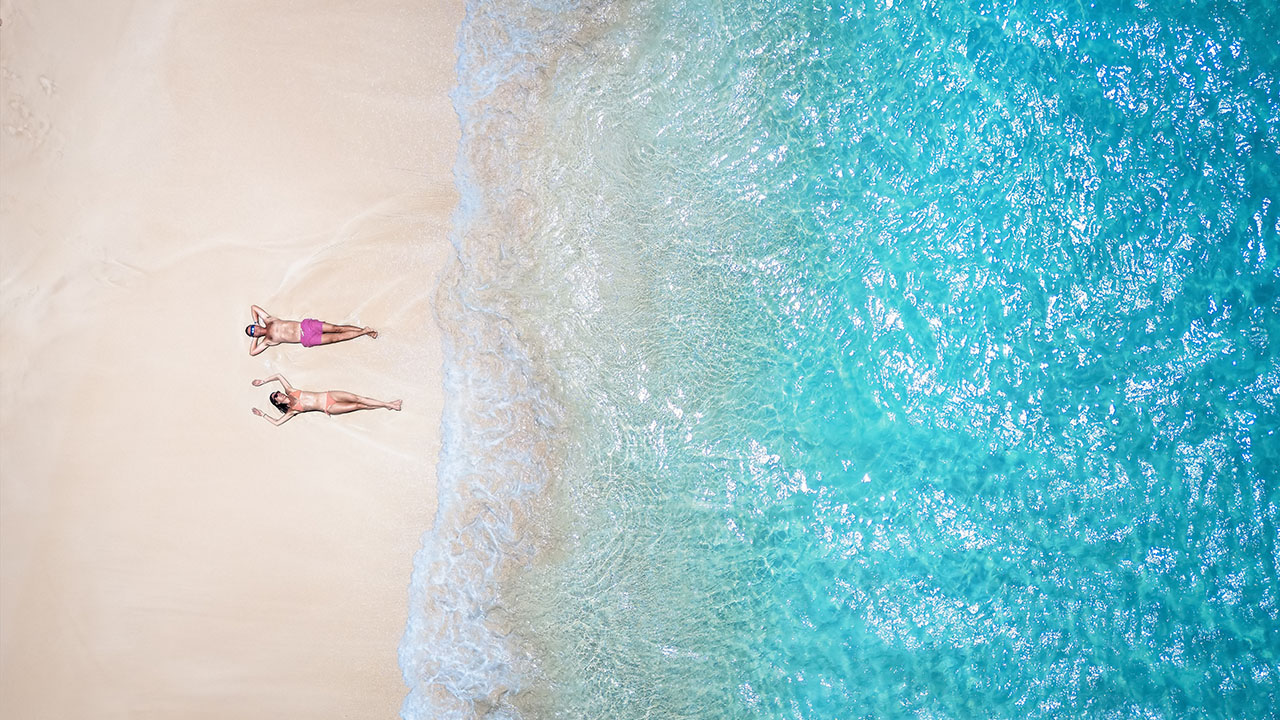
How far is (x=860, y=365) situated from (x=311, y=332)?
3.51 metres

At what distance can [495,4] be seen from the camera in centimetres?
398

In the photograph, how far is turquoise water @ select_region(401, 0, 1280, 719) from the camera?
12.7 feet

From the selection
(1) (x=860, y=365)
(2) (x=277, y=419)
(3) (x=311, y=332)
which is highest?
(3) (x=311, y=332)

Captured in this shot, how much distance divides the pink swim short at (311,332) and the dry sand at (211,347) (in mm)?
137

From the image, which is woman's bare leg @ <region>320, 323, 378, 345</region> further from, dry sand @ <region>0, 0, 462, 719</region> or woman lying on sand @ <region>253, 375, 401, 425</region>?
woman lying on sand @ <region>253, 375, 401, 425</region>

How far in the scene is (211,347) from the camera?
3900mm

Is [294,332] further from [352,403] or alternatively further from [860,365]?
[860,365]

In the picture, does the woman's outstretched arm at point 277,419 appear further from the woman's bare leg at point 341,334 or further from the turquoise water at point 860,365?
the turquoise water at point 860,365

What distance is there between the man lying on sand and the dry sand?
0.10 meters

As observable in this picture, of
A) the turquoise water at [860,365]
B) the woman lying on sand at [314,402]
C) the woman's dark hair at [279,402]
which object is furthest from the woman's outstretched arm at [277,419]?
the turquoise water at [860,365]

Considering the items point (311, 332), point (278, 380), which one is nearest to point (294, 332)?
point (311, 332)

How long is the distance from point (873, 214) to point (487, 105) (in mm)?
2647

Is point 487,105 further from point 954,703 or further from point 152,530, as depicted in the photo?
point 954,703

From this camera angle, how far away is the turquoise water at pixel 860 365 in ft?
12.7
